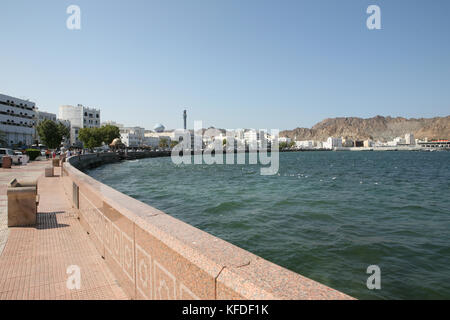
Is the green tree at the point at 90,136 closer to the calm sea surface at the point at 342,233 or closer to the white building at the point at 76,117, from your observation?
the white building at the point at 76,117

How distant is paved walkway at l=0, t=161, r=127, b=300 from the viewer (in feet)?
11.3

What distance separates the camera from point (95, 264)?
4.29m

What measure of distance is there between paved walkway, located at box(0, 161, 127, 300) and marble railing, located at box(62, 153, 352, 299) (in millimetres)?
243

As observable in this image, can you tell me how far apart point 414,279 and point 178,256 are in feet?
22.5

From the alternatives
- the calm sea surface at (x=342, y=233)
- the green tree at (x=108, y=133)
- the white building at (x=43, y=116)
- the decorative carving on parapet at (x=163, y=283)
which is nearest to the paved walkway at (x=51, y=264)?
the decorative carving on parapet at (x=163, y=283)

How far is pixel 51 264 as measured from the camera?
428cm

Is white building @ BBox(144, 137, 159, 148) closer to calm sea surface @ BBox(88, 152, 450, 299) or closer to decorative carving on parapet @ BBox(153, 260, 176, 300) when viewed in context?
calm sea surface @ BBox(88, 152, 450, 299)

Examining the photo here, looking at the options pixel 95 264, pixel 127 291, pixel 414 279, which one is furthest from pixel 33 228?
pixel 414 279

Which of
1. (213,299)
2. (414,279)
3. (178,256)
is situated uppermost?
(178,256)

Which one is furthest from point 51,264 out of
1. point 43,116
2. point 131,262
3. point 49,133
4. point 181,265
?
point 43,116

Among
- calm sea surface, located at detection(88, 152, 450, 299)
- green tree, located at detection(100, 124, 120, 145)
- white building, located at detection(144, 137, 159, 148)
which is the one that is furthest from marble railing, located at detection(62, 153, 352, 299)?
white building, located at detection(144, 137, 159, 148)

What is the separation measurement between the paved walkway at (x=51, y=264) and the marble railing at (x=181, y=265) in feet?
0.80

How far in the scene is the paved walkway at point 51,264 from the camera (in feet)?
11.3
